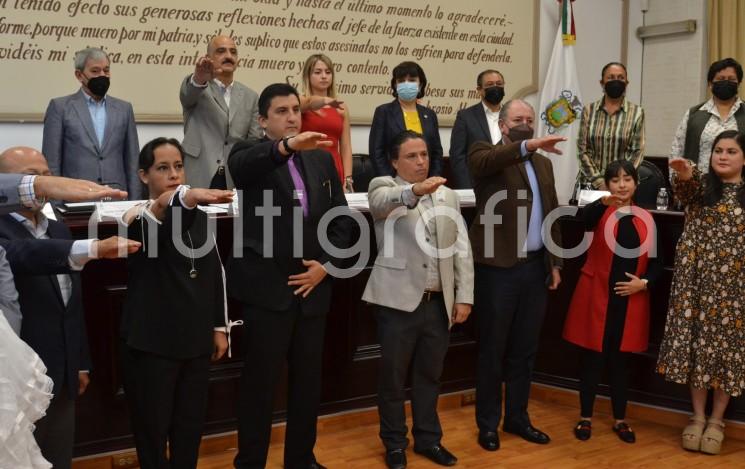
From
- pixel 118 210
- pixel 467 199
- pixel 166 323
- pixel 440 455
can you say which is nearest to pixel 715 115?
pixel 467 199

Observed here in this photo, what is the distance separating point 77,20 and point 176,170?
9.18ft

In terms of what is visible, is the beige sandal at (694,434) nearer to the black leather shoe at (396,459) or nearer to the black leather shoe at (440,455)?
the black leather shoe at (440,455)

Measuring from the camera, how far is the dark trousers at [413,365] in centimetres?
337

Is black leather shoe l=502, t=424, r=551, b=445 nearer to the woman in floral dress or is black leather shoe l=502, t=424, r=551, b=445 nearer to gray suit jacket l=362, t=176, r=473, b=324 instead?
the woman in floral dress

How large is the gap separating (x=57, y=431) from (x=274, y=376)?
2.65ft

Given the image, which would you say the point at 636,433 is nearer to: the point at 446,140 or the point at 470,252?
the point at 470,252

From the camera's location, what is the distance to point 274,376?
303cm

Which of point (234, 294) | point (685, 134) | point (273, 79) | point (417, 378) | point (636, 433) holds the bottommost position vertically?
point (636, 433)

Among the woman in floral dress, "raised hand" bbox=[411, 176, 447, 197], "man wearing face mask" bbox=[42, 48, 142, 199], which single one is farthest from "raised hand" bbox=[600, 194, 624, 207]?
"man wearing face mask" bbox=[42, 48, 142, 199]

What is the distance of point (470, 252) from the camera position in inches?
136

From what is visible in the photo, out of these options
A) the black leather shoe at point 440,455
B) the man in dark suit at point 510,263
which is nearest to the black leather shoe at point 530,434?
the man in dark suit at point 510,263

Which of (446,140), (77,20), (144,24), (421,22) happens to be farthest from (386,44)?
(77,20)

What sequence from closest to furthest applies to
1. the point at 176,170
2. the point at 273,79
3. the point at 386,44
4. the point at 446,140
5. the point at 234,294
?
the point at 176,170
the point at 234,294
the point at 273,79
the point at 386,44
the point at 446,140

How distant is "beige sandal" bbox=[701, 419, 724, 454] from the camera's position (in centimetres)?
361
